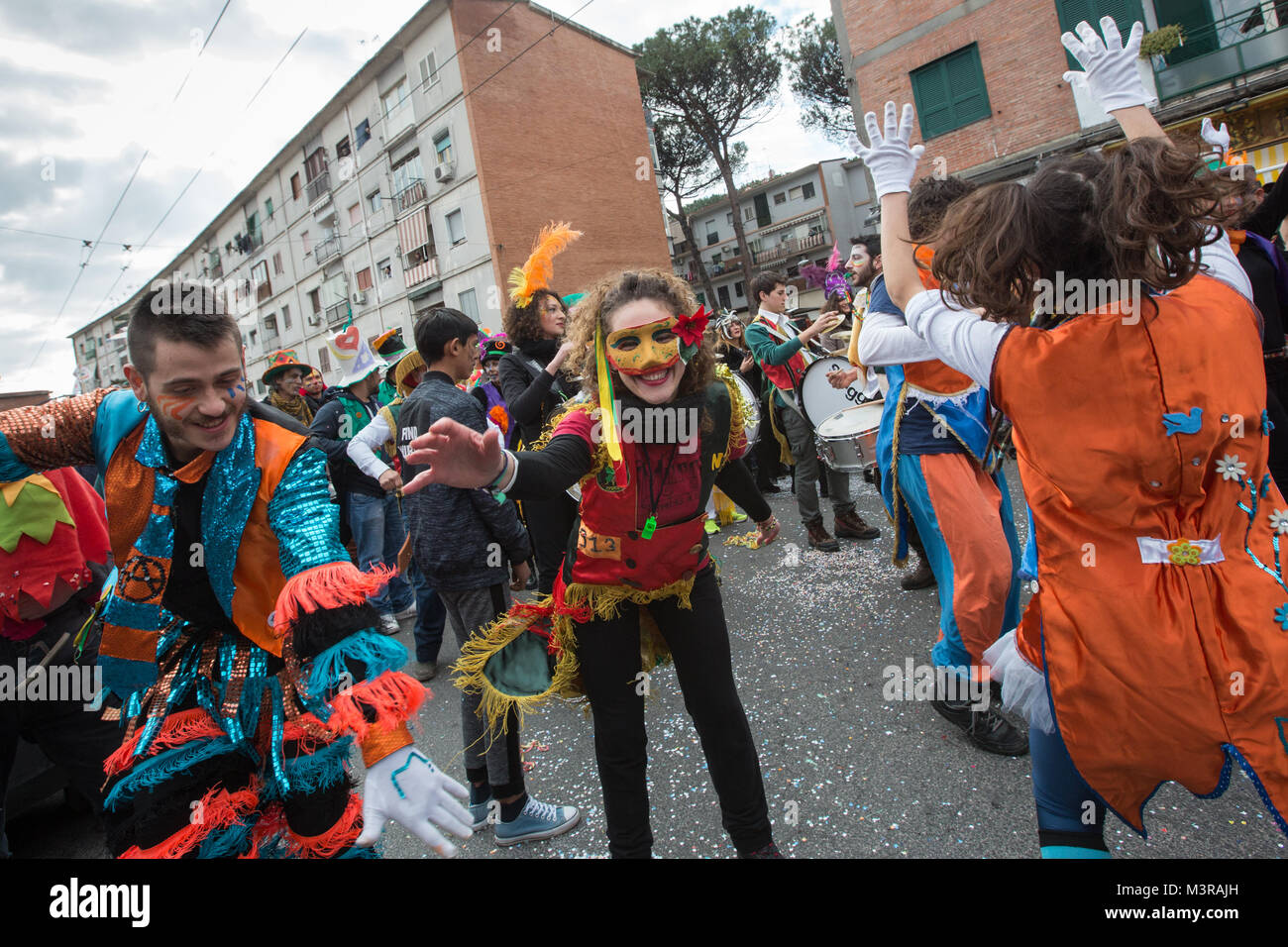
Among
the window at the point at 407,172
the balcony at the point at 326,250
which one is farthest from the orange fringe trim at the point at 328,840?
the balcony at the point at 326,250

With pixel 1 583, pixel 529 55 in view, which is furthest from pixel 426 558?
pixel 529 55

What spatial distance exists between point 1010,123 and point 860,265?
45.8 ft

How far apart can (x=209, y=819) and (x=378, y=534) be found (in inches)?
→ 174

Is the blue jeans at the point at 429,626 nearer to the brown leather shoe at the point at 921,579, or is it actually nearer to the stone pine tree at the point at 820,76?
the brown leather shoe at the point at 921,579

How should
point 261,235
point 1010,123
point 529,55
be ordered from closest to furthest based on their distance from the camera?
point 1010,123 → point 529,55 → point 261,235

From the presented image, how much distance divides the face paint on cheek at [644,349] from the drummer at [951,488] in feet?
3.00

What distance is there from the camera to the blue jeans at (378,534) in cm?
582

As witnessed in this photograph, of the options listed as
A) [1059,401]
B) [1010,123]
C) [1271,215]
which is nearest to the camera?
[1059,401]

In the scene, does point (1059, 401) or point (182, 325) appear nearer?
point (1059, 401)

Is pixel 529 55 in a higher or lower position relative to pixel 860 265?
higher

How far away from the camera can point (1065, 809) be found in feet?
5.21
